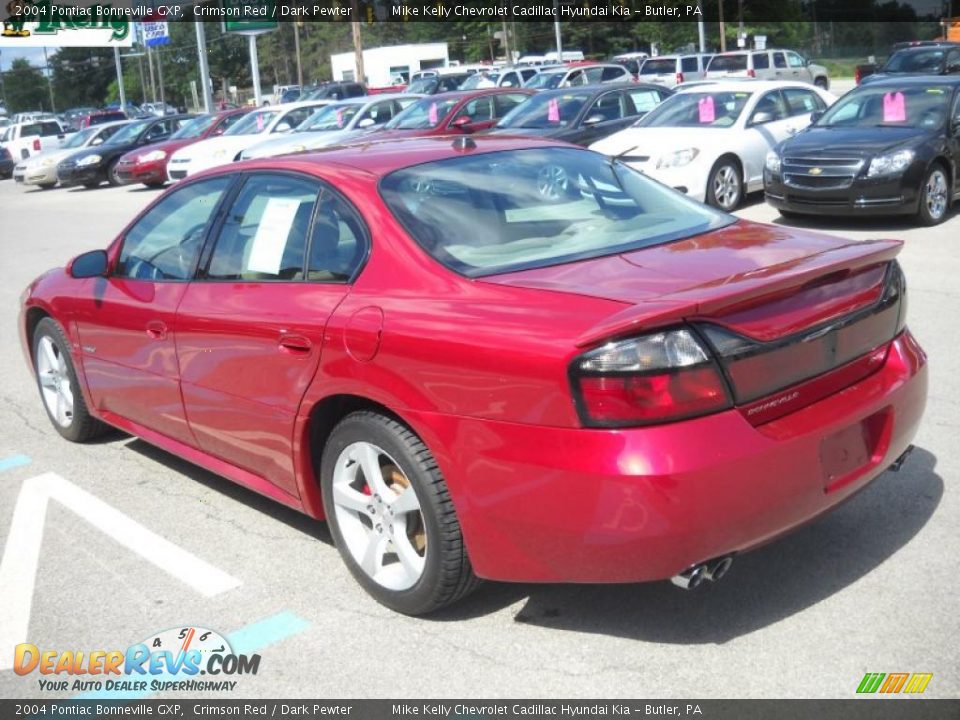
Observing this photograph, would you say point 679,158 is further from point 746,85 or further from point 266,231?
point 266,231

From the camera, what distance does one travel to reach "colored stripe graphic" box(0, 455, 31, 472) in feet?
19.5

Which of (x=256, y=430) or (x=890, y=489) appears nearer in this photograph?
(x=256, y=430)

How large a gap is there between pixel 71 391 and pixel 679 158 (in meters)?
8.94

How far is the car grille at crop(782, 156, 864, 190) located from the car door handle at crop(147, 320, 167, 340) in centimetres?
818

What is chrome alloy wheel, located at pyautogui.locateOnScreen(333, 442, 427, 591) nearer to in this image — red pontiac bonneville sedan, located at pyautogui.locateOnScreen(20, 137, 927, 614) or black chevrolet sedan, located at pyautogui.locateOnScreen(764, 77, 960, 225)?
red pontiac bonneville sedan, located at pyautogui.locateOnScreen(20, 137, 927, 614)

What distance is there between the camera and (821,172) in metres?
11.3

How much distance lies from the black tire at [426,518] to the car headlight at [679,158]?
10.0 m

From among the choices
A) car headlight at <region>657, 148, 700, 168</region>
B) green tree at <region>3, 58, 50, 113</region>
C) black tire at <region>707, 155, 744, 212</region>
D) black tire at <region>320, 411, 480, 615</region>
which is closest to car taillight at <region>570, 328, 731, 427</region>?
black tire at <region>320, 411, 480, 615</region>

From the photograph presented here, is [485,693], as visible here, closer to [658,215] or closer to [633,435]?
[633,435]

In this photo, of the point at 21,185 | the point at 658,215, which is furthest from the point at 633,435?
the point at 21,185

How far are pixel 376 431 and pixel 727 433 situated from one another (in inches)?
45.5

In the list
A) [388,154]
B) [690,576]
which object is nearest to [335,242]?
[388,154]

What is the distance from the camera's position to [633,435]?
311 centimetres

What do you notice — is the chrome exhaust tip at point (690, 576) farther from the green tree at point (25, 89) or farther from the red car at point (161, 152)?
the green tree at point (25, 89)
